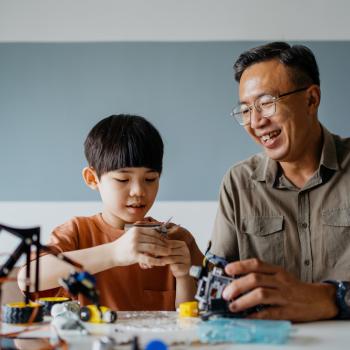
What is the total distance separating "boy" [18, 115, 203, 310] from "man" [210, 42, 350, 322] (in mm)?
172

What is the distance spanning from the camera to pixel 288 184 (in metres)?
1.47

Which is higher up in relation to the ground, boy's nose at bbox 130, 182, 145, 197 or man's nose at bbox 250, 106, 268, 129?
man's nose at bbox 250, 106, 268, 129

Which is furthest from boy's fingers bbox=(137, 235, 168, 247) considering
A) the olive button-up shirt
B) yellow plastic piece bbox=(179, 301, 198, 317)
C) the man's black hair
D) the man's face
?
the man's black hair

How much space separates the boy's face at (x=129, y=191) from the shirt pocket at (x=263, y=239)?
0.28 meters

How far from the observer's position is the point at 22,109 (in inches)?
95.7

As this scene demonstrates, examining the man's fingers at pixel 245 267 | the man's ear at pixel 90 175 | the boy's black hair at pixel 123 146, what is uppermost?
the boy's black hair at pixel 123 146

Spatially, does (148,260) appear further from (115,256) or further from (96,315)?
(96,315)

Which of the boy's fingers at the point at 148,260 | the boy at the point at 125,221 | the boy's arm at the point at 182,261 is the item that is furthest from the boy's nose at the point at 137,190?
the boy's fingers at the point at 148,260

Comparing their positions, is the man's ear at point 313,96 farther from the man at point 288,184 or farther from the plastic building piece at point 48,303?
the plastic building piece at point 48,303

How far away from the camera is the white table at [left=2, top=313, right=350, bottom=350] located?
817mm

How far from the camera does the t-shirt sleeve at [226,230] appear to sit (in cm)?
148

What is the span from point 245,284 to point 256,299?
3 cm

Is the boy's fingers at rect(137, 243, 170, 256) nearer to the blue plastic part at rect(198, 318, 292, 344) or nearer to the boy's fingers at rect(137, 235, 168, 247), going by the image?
the boy's fingers at rect(137, 235, 168, 247)

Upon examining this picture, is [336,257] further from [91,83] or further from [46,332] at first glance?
[91,83]
